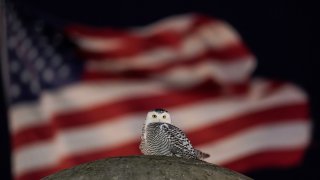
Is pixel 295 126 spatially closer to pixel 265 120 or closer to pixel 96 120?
pixel 265 120

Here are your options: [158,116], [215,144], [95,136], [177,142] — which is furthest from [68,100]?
[177,142]

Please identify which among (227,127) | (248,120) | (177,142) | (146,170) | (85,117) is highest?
(248,120)

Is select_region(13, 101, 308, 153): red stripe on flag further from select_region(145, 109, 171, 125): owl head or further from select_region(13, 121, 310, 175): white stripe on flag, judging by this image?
select_region(145, 109, 171, 125): owl head

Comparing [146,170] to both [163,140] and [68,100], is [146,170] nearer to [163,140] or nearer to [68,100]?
[163,140]

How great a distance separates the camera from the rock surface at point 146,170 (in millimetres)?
8609

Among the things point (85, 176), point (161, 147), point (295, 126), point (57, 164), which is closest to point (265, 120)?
point (295, 126)

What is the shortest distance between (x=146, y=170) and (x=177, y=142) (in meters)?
2.02

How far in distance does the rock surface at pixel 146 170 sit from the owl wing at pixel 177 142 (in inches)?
47.2

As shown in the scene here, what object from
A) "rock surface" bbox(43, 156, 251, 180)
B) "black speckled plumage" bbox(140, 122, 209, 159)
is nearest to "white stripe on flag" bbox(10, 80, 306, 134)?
"black speckled plumage" bbox(140, 122, 209, 159)

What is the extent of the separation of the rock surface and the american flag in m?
7.98

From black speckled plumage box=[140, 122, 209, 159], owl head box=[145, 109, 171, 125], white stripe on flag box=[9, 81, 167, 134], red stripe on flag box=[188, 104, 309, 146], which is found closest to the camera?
black speckled plumage box=[140, 122, 209, 159]

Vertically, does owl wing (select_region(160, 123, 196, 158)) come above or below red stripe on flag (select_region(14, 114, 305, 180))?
below

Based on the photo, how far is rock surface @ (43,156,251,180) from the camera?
8609mm

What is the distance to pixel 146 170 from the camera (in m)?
8.66
